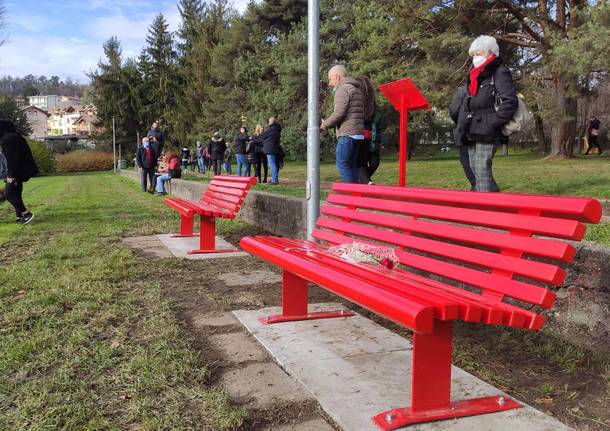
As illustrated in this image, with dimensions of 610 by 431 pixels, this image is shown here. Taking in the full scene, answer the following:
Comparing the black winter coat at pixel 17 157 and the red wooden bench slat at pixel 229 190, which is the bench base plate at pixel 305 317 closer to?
the red wooden bench slat at pixel 229 190

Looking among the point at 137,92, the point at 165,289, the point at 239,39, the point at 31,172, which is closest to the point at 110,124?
the point at 137,92

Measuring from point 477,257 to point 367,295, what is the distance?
1.94 ft

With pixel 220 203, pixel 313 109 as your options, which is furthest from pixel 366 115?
pixel 220 203

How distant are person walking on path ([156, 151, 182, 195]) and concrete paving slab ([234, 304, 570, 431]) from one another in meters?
12.1

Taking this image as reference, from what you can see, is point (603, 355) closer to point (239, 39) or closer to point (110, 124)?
point (239, 39)

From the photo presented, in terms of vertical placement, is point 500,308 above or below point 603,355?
above

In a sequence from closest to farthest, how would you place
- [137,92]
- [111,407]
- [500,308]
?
[500,308] → [111,407] → [137,92]

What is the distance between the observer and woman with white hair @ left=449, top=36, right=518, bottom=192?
4.41 metres

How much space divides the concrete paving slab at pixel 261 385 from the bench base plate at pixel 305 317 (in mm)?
665

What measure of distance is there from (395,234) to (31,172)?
7107 mm

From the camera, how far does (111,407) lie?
244 centimetres

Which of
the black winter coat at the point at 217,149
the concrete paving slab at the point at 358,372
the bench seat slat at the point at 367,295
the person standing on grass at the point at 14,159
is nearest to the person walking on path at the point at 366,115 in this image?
the concrete paving slab at the point at 358,372

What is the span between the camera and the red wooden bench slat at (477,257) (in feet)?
7.03

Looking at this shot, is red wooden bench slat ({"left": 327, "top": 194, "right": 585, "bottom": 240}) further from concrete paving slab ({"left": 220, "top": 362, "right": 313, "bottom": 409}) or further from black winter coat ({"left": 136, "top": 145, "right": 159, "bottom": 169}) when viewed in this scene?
black winter coat ({"left": 136, "top": 145, "right": 159, "bottom": 169})
